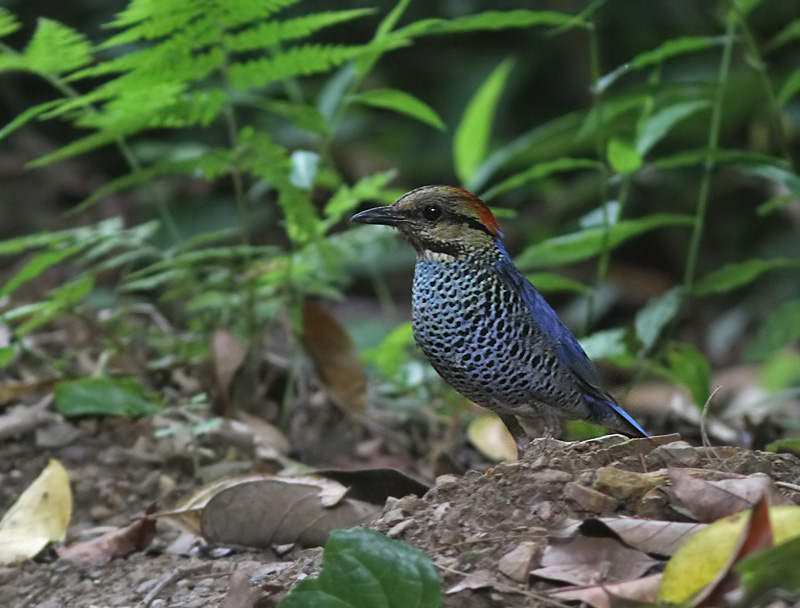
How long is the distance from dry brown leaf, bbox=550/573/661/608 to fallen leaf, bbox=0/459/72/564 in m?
1.95

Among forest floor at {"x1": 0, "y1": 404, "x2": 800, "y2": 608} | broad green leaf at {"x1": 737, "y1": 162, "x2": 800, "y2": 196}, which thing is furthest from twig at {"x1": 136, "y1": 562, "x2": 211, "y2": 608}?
broad green leaf at {"x1": 737, "y1": 162, "x2": 800, "y2": 196}

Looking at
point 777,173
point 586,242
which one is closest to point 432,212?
point 586,242

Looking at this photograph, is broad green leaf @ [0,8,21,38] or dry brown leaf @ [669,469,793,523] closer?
dry brown leaf @ [669,469,793,523]

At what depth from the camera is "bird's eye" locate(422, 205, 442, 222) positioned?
340 centimetres

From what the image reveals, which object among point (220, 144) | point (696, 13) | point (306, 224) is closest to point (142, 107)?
point (306, 224)

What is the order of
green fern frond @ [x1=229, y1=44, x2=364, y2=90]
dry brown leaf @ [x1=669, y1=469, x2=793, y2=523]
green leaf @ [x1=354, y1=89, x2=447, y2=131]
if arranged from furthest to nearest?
green leaf @ [x1=354, y1=89, x2=447, y2=131] → green fern frond @ [x1=229, y1=44, x2=364, y2=90] → dry brown leaf @ [x1=669, y1=469, x2=793, y2=523]

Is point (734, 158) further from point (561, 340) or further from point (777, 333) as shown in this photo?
point (561, 340)

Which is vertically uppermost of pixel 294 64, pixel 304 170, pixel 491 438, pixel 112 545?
pixel 294 64

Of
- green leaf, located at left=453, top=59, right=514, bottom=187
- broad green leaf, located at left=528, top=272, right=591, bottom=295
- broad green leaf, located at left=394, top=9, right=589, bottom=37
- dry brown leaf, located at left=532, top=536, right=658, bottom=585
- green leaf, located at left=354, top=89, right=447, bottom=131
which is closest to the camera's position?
dry brown leaf, located at left=532, top=536, right=658, bottom=585

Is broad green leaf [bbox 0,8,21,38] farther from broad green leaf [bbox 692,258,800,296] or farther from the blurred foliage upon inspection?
broad green leaf [bbox 692,258,800,296]

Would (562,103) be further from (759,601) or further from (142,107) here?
(759,601)

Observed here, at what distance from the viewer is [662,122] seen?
428cm

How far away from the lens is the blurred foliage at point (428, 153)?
4.19 metres

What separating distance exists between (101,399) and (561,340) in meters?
1.97
